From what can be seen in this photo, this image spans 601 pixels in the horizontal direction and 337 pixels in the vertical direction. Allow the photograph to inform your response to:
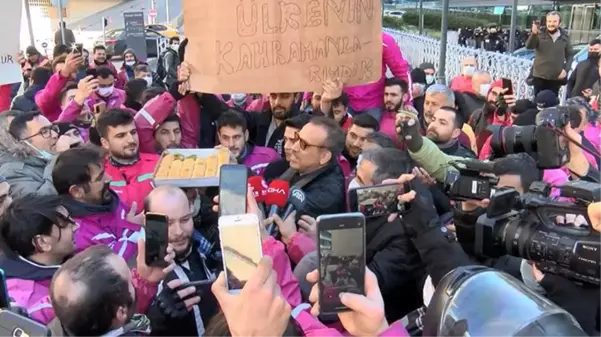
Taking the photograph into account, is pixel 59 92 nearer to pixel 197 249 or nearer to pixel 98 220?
pixel 98 220

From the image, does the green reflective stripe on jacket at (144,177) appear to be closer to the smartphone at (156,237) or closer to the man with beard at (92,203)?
the man with beard at (92,203)

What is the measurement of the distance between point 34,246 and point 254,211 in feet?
3.16

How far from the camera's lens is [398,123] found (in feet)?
11.3

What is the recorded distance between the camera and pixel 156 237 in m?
2.08

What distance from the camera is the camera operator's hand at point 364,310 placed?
143 cm

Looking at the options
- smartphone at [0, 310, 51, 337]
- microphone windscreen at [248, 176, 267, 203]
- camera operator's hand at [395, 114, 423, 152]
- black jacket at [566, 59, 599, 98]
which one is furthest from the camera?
black jacket at [566, 59, 599, 98]

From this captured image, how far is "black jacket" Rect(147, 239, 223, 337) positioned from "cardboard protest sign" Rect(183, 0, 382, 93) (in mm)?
920

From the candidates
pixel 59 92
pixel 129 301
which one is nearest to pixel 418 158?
pixel 129 301

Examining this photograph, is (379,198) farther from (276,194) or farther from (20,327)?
(20,327)

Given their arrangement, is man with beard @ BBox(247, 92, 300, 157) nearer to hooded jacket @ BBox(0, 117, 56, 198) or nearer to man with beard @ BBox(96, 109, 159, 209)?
man with beard @ BBox(96, 109, 159, 209)

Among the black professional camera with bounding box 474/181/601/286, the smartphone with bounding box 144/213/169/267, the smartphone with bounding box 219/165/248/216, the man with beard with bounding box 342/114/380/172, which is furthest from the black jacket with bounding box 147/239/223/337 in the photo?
the man with beard with bounding box 342/114/380/172

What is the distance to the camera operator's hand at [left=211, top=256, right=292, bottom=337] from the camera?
118 cm

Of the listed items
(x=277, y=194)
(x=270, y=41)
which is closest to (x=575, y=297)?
(x=277, y=194)

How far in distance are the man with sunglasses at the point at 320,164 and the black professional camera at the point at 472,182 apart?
1033 mm
